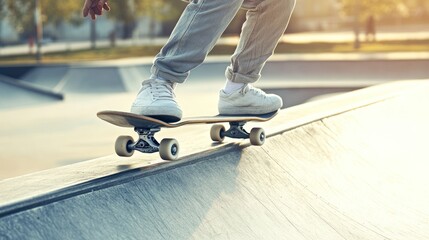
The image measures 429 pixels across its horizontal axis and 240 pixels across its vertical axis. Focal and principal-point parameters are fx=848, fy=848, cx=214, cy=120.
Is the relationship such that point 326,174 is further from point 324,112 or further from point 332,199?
point 324,112

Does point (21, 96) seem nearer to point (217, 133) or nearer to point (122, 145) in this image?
point (217, 133)

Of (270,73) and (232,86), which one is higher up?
(232,86)

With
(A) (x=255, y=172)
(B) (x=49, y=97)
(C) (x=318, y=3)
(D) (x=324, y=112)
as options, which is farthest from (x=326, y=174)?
(C) (x=318, y=3)

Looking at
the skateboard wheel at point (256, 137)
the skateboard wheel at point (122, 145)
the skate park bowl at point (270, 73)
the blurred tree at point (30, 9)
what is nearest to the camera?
the skateboard wheel at point (122, 145)

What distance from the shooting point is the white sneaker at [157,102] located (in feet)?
12.9

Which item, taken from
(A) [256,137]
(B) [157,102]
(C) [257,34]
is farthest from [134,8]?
(B) [157,102]

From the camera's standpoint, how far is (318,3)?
305 feet

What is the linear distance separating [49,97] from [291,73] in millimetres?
6544

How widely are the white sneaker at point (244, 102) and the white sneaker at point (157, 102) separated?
661 millimetres

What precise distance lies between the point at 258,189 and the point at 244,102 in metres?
0.60

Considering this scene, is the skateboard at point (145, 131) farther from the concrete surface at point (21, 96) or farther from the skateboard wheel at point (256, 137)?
the concrete surface at point (21, 96)

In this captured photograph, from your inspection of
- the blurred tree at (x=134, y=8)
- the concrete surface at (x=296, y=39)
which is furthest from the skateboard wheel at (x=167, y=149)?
the blurred tree at (x=134, y=8)

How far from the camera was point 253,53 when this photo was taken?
4.54 meters

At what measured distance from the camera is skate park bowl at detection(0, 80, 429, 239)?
10.3 feet
